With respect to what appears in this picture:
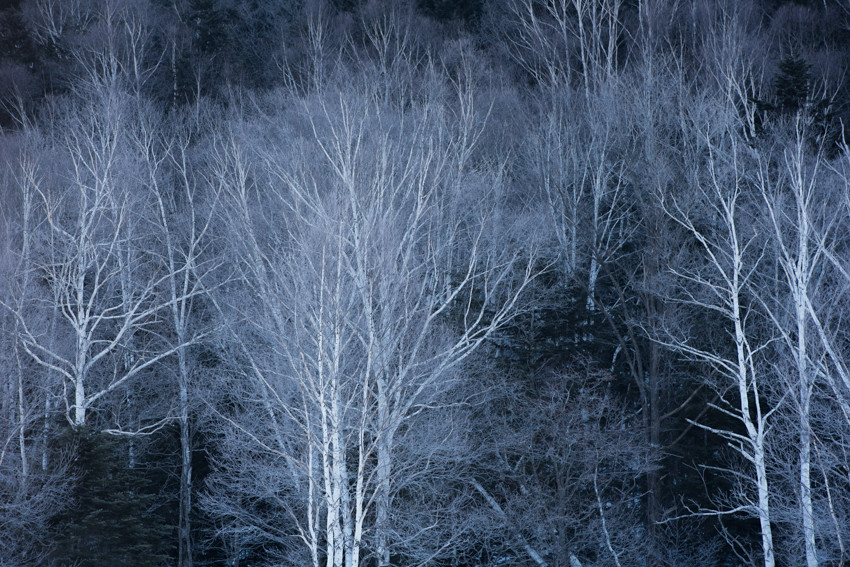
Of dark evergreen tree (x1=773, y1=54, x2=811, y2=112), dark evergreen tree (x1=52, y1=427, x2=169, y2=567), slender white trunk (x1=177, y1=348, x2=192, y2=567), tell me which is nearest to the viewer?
dark evergreen tree (x1=52, y1=427, x2=169, y2=567)

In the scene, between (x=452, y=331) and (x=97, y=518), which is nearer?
(x=97, y=518)

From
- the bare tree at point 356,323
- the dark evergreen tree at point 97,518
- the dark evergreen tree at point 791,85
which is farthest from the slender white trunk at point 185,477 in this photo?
the dark evergreen tree at point 791,85

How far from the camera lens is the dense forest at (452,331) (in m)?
14.7

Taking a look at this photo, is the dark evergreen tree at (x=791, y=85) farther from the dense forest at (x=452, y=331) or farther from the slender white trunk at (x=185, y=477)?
the slender white trunk at (x=185, y=477)

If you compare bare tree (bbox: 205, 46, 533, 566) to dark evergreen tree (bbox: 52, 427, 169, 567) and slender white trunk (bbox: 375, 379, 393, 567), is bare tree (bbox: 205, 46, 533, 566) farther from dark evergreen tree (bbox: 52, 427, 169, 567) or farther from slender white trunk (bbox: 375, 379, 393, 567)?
dark evergreen tree (bbox: 52, 427, 169, 567)

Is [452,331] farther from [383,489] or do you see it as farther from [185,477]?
[185,477]

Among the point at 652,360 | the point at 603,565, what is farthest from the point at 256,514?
the point at 652,360

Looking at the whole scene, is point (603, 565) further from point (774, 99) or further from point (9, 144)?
point (9, 144)

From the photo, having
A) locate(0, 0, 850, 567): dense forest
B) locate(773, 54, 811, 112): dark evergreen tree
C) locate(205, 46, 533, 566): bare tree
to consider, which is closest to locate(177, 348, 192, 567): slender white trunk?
locate(0, 0, 850, 567): dense forest

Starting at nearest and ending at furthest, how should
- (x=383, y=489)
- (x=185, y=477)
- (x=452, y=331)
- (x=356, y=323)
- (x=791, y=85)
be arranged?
(x=356, y=323), (x=383, y=489), (x=452, y=331), (x=185, y=477), (x=791, y=85)

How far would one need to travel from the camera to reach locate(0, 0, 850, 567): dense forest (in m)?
14.7

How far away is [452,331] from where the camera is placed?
62.7ft

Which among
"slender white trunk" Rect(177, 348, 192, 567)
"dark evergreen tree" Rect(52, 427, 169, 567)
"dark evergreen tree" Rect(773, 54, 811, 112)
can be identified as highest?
"dark evergreen tree" Rect(773, 54, 811, 112)

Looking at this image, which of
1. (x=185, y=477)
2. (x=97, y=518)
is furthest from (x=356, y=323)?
(x=185, y=477)
